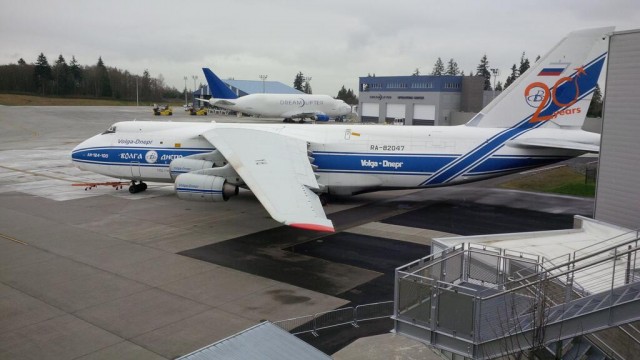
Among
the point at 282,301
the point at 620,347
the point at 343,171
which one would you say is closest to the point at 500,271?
the point at 620,347

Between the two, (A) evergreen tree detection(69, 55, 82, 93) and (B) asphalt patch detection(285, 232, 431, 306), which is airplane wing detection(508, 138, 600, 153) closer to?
(B) asphalt patch detection(285, 232, 431, 306)

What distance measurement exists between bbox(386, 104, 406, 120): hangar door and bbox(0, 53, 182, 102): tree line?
82.2 meters

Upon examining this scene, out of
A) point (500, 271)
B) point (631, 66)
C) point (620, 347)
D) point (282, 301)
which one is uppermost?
point (631, 66)

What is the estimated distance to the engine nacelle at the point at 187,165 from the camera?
85.2 feet

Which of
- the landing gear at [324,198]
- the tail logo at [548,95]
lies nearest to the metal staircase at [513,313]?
the tail logo at [548,95]

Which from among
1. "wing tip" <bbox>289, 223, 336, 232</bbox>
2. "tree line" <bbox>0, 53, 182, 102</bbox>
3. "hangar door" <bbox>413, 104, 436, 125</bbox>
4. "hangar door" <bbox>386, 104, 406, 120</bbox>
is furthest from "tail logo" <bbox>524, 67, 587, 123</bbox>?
"tree line" <bbox>0, 53, 182, 102</bbox>

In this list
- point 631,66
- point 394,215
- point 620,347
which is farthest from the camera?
point 394,215

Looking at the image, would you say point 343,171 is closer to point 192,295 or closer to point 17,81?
point 192,295

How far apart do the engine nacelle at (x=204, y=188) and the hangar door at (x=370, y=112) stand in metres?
78.6

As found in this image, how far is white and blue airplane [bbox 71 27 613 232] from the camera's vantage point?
85.4 feet

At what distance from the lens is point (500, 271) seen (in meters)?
11.5

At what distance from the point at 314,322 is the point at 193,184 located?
35.4 ft

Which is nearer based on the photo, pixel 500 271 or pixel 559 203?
pixel 500 271

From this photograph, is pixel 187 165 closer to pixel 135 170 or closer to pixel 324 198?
pixel 135 170
